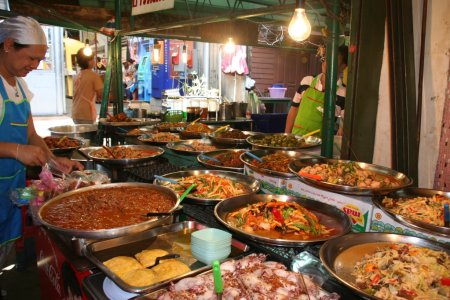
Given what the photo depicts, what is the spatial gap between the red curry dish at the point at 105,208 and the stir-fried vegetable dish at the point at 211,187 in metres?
0.22

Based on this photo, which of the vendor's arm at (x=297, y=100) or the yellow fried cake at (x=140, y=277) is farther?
the vendor's arm at (x=297, y=100)

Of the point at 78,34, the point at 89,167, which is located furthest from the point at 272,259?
the point at 78,34

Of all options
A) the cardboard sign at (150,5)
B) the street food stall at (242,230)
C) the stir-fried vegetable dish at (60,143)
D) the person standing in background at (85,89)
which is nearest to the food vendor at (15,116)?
the street food stall at (242,230)

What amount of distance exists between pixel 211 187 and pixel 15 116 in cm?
179

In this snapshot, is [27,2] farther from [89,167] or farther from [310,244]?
[310,244]

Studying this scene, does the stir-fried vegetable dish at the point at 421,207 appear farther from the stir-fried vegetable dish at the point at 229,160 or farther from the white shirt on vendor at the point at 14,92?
the white shirt on vendor at the point at 14,92

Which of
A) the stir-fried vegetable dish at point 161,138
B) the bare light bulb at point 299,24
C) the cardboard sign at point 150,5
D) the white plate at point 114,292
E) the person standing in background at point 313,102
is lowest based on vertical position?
the white plate at point 114,292

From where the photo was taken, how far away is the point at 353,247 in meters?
1.71

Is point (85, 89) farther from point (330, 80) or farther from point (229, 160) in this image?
point (330, 80)

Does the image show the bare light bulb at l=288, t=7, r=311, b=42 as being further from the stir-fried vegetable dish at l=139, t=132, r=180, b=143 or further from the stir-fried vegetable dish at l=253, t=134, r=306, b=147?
the stir-fried vegetable dish at l=139, t=132, r=180, b=143

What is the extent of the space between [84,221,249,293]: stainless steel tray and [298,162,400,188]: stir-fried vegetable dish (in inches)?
34.6

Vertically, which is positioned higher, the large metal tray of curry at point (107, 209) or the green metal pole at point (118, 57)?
the green metal pole at point (118, 57)

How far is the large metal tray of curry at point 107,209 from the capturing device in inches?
72.9

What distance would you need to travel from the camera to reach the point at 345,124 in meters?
3.23
